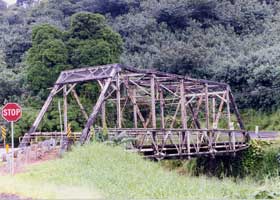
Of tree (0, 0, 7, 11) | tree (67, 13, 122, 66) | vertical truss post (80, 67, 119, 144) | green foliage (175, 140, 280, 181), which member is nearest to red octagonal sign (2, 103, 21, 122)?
vertical truss post (80, 67, 119, 144)

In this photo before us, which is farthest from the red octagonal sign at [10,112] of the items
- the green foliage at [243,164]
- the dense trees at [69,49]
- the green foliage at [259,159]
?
the dense trees at [69,49]

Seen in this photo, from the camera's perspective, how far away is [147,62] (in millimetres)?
34688

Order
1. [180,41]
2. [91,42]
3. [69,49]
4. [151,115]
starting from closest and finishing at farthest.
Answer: [151,115] → [91,42] → [69,49] → [180,41]

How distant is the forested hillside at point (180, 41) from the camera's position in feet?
99.8

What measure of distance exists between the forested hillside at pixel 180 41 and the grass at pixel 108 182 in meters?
15.8

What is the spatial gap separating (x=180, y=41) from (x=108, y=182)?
27124 mm

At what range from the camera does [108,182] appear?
10141mm

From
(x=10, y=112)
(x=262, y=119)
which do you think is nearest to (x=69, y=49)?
(x=262, y=119)

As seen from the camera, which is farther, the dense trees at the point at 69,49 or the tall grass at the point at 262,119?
the tall grass at the point at 262,119

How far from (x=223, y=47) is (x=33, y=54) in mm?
15122

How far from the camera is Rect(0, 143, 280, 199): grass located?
9148mm

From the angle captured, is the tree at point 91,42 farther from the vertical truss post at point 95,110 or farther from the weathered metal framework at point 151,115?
the vertical truss post at point 95,110

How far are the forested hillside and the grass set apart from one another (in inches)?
621

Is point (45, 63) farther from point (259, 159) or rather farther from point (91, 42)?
point (259, 159)
